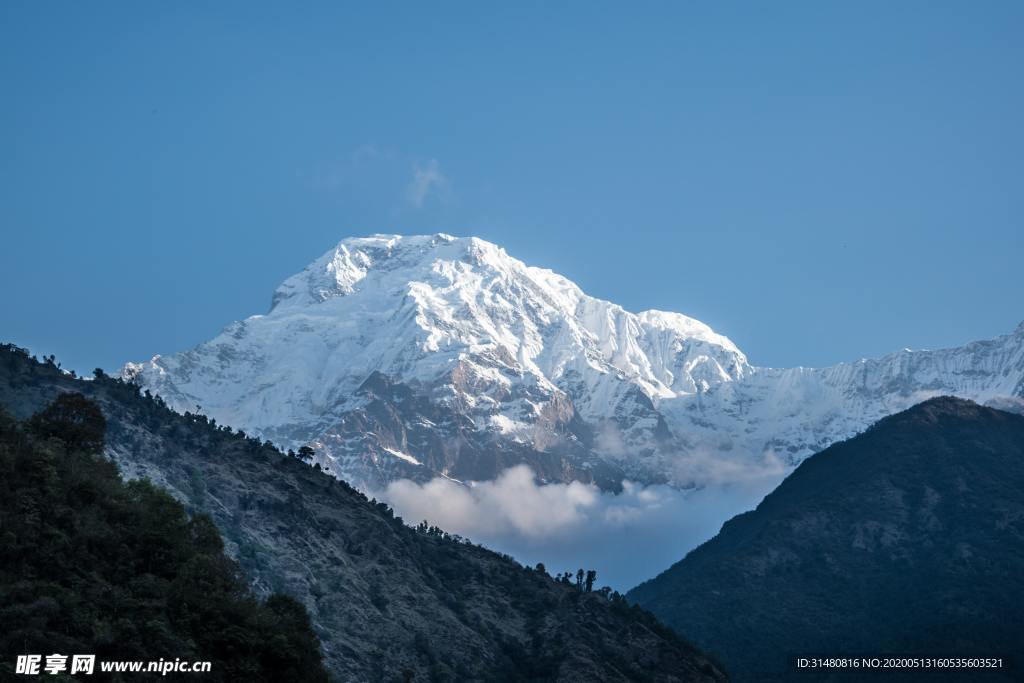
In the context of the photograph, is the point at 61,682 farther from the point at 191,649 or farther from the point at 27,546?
the point at 27,546

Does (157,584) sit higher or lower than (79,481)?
lower

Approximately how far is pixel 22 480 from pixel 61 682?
161 feet

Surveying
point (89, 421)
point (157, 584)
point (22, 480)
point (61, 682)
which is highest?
point (89, 421)

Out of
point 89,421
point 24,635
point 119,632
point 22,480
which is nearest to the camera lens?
point 24,635

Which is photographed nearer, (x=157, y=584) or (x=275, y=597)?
(x=157, y=584)

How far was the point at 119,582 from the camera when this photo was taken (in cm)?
14900

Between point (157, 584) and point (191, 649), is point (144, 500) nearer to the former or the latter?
point (157, 584)

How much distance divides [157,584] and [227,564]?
15.2 meters

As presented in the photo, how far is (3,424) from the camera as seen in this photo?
17375 cm

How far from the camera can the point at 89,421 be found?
641 feet

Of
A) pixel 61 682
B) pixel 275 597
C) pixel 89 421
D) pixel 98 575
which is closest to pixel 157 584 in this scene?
pixel 98 575

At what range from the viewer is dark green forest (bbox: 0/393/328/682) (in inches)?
5300

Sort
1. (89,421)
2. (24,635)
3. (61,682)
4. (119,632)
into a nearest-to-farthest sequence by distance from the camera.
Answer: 1. (61,682)
2. (24,635)
3. (119,632)
4. (89,421)

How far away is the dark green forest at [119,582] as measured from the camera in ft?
442
